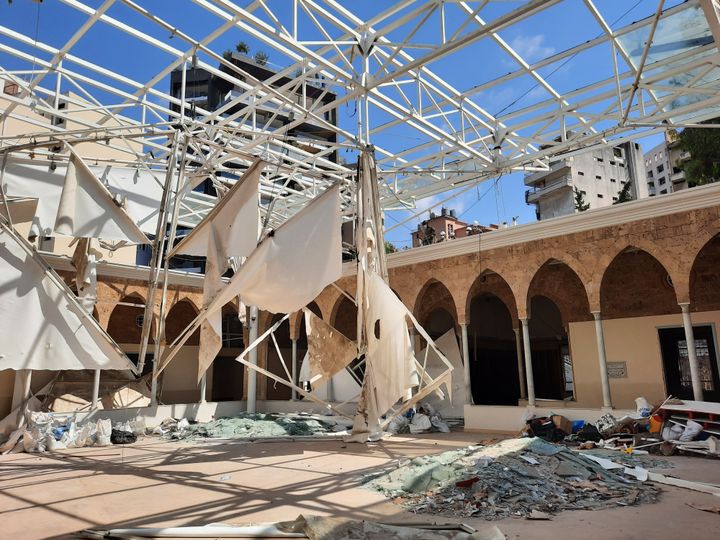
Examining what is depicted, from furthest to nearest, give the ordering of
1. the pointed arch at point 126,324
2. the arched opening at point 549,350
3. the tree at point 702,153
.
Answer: the tree at point 702,153 → the pointed arch at point 126,324 → the arched opening at point 549,350

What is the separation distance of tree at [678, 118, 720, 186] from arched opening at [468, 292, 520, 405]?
12.9 meters

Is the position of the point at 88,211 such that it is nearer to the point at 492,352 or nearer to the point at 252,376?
the point at 252,376

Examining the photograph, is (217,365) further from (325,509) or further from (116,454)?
(325,509)

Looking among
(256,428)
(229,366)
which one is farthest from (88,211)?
(229,366)

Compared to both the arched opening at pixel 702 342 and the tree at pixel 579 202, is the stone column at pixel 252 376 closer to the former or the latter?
the arched opening at pixel 702 342

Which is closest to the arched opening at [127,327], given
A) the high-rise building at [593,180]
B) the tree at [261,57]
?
the tree at [261,57]

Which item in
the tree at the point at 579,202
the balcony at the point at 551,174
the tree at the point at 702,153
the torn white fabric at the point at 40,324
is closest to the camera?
the torn white fabric at the point at 40,324

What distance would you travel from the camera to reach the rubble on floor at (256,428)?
14078 millimetres

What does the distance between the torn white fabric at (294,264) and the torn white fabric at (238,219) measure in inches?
12.6

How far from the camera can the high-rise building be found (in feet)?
137

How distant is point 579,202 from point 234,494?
3606 cm

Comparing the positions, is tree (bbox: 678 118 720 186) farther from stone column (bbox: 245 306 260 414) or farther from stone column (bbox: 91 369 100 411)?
stone column (bbox: 91 369 100 411)

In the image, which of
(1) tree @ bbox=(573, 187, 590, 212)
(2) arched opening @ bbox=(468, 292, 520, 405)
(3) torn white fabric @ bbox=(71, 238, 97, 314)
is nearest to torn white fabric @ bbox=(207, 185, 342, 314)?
(3) torn white fabric @ bbox=(71, 238, 97, 314)

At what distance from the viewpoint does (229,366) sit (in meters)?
24.7
